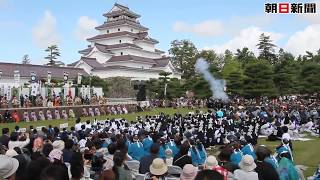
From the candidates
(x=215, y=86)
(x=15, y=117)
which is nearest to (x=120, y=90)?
(x=215, y=86)

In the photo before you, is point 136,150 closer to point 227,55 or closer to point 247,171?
point 247,171

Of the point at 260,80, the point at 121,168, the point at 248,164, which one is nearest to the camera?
the point at 248,164

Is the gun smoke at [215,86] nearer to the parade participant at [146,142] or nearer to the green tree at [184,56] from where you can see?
the green tree at [184,56]

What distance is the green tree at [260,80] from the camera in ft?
134

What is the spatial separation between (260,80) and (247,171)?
1422 inches

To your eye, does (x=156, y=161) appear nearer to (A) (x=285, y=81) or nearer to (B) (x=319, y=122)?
(B) (x=319, y=122)

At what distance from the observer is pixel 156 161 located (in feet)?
18.8

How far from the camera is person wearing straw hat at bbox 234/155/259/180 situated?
5941 mm

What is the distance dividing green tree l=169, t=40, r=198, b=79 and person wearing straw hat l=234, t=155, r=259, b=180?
60.9 m

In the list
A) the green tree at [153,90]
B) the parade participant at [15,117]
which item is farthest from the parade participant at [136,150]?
the green tree at [153,90]

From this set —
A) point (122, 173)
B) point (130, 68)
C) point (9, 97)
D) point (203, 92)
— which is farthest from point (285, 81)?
point (122, 173)

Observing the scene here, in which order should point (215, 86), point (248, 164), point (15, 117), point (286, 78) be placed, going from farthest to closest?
point (215, 86)
point (286, 78)
point (15, 117)
point (248, 164)

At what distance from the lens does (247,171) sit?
6066 mm

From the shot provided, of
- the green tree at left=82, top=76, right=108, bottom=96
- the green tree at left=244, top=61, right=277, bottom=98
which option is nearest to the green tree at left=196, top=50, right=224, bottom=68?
the green tree at left=244, top=61, right=277, bottom=98
